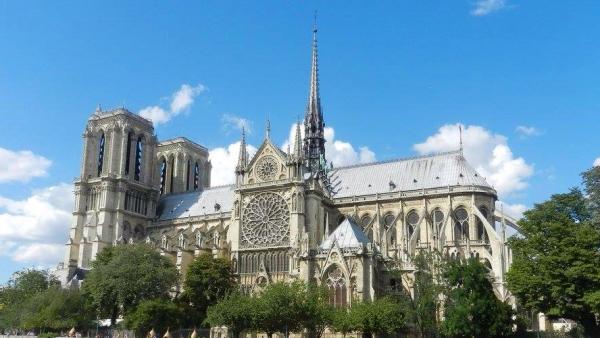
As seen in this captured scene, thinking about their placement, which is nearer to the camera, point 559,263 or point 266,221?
point 559,263

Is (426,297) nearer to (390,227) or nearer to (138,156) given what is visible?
(390,227)

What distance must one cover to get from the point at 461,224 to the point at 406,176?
9454 mm

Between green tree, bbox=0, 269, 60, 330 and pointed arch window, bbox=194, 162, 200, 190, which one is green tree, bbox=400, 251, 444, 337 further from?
pointed arch window, bbox=194, 162, 200, 190

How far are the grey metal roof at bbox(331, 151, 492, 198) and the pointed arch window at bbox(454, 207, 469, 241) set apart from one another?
290cm

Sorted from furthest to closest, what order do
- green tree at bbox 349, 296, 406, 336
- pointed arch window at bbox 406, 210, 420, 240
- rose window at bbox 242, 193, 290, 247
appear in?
pointed arch window at bbox 406, 210, 420, 240 < rose window at bbox 242, 193, 290, 247 < green tree at bbox 349, 296, 406, 336

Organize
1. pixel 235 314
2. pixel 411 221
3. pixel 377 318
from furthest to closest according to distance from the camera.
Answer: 1. pixel 411 221
2. pixel 235 314
3. pixel 377 318

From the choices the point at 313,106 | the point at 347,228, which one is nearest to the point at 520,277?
the point at 347,228

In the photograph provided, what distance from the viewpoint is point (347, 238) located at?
53.4 m

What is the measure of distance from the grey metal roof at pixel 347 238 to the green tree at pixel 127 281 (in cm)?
1593

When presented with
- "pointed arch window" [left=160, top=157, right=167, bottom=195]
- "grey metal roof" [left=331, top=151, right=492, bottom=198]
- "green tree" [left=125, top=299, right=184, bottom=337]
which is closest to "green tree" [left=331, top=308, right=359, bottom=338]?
"green tree" [left=125, top=299, right=184, bottom=337]

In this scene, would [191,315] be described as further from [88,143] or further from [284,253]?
[88,143]

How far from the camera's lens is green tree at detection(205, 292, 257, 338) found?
4581 cm

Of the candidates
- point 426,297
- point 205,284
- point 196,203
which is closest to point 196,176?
point 196,203

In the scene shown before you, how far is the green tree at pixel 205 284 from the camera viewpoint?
60656 mm
